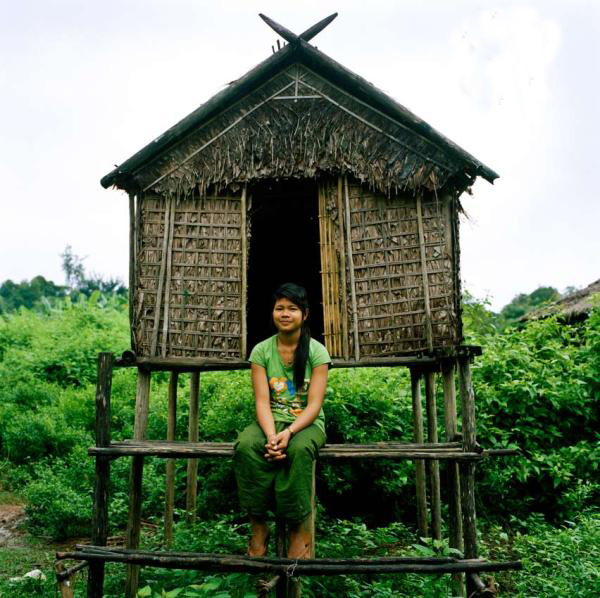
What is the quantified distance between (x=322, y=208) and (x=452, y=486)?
254 cm

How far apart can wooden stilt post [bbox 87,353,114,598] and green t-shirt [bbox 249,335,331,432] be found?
1158mm

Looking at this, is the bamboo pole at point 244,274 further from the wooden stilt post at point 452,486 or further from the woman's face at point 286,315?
the wooden stilt post at point 452,486

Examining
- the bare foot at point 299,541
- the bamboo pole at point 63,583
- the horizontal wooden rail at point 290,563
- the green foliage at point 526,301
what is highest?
the green foliage at point 526,301

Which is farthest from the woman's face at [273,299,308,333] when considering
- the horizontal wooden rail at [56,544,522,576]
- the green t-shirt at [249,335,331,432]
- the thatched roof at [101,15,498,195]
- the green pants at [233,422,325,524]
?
the horizontal wooden rail at [56,544,522,576]

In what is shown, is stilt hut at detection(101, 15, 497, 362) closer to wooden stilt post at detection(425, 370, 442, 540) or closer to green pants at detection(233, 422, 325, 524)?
green pants at detection(233, 422, 325, 524)

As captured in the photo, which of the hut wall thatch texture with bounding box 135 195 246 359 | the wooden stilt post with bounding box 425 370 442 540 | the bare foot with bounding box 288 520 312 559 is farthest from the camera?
the wooden stilt post with bounding box 425 370 442 540

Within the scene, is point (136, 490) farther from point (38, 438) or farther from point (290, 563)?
point (38, 438)

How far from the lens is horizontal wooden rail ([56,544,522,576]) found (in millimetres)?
4355

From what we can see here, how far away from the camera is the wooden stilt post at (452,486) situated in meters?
5.16

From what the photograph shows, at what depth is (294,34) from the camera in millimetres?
5527

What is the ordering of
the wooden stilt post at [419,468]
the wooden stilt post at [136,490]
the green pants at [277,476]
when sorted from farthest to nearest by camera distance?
the wooden stilt post at [419,468], the wooden stilt post at [136,490], the green pants at [277,476]

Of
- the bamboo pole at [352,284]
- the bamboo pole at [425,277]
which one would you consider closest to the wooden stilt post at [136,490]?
the bamboo pole at [352,284]

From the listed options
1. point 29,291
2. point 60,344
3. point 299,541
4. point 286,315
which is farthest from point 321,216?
point 29,291

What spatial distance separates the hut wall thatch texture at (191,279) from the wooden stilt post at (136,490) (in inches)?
13.9
